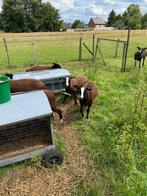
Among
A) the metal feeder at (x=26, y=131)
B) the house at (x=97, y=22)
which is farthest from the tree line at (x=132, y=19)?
the metal feeder at (x=26, y=131)

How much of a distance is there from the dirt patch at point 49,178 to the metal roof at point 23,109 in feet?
3.02

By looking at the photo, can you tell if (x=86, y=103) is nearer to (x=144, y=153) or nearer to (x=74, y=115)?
(x=74, y=115)

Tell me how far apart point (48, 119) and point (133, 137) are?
1641 millimetres

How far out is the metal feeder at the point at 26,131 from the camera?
3.39m

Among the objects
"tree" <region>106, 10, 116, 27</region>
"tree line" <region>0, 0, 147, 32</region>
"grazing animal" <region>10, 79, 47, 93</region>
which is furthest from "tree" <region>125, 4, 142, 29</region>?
"grazing animal" <region>10, 79, 47, 93</region>

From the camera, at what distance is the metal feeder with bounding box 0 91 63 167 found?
11.1ft

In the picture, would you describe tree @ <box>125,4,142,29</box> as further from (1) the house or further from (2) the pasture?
(2) the pasture

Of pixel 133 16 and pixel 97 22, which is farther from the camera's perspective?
pixel 97 22

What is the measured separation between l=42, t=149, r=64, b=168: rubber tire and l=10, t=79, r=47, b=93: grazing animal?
2.46m

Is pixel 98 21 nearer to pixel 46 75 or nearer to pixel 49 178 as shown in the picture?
pixel 46 75

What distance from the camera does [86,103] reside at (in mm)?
5344

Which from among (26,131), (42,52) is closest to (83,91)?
(26,131)

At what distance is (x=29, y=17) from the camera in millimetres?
58344

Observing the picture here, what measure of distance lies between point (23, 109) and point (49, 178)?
3.85 ft
